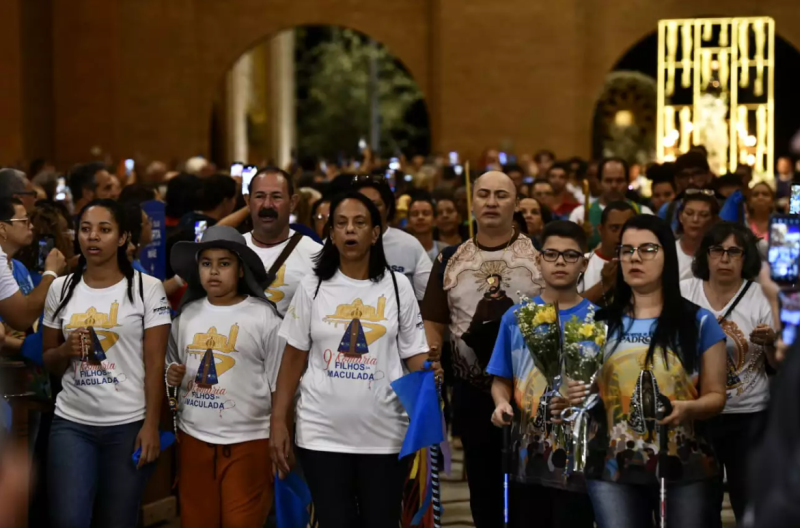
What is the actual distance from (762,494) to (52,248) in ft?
17.8

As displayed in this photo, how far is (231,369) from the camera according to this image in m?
6.01

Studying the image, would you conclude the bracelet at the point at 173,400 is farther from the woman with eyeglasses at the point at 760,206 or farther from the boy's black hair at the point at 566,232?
the woman with eyeglasses at the point at 760,206

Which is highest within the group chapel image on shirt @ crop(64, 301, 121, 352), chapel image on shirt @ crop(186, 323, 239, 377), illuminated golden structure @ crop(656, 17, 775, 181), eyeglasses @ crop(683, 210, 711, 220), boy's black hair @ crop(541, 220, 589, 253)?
illuminated golden structure @ crop(656, 17, 775, 181)

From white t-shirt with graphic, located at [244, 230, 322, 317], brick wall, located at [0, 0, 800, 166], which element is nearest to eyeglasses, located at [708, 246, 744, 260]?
white t-shirt with graphic, located at [244, 230, 322, 317]

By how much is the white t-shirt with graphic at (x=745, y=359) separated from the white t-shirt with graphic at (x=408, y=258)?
1.86 metres

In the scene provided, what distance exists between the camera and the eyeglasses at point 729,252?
6.29m

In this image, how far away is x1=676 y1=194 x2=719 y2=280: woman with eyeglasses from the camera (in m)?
7.79

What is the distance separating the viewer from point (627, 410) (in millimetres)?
5113

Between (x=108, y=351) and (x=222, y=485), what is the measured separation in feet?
2.69

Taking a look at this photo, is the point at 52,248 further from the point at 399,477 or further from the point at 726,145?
the point at 726,145

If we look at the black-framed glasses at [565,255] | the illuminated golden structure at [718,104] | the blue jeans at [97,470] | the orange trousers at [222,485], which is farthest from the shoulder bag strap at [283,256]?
the illuminated golden structure at [718,104]

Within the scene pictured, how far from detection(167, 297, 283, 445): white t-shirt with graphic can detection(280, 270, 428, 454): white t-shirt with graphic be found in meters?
0.32

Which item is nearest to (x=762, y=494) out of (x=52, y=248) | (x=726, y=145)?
(x=52, y=248)

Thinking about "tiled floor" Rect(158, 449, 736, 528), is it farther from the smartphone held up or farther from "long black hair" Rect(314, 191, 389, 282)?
the smartphone held up
